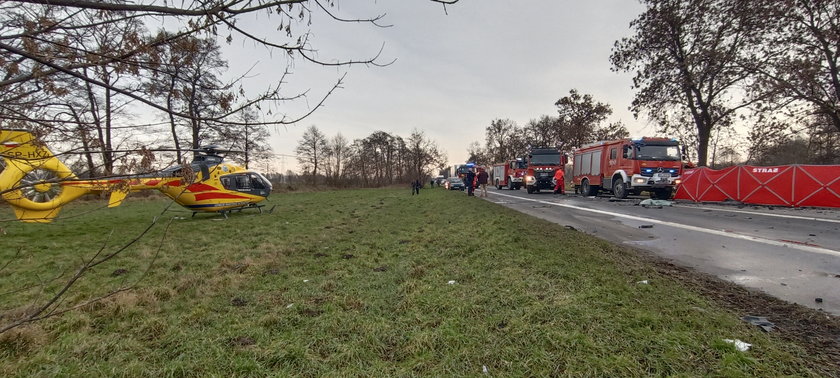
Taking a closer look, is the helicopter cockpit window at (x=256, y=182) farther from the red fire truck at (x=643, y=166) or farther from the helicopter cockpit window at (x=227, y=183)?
the red fire truck at (x=643, y=166)

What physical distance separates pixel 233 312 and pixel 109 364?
3.46 feet

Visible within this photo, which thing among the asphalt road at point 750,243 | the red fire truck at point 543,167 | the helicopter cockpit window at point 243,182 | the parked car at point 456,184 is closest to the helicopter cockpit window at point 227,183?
the helicopter cockpit window at point 243,182

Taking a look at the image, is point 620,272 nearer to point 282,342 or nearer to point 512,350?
point 512,350

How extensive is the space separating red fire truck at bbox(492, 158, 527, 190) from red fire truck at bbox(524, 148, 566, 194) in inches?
205

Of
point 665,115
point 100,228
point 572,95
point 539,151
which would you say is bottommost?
point 100,228

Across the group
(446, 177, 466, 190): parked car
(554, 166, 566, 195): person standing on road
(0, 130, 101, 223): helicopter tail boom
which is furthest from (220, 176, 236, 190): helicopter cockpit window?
(446, 177, 466, 190): parked car

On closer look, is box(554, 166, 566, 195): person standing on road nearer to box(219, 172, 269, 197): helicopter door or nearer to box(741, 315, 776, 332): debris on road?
box(219, 172, 269, 197): helicopter door

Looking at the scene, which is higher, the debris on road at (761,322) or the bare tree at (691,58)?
the bare tree at (691,58)

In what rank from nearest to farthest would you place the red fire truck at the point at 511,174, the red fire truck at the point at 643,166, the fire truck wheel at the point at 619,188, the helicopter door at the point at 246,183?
the helicopter door at the point at 246,183 < the red fire truck at the point at 643,166 < the fire truck wheel at the point at 619,188 < the red fire truck at the point at 511,174

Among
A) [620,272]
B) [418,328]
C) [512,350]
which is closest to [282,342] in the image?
[418,328]

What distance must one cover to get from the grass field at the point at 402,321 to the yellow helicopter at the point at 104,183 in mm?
275

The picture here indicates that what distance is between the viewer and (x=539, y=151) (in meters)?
23.7

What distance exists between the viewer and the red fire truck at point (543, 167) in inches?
915

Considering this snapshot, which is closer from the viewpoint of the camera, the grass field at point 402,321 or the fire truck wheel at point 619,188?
the grass field at point 402,321
